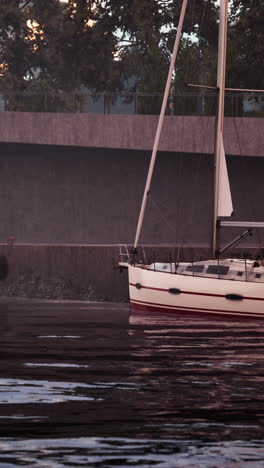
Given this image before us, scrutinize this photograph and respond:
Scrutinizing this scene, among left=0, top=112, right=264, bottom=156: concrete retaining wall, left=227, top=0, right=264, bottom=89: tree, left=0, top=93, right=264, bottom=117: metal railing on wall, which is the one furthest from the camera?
left=227, top=0, right=264, bottom=89: tree

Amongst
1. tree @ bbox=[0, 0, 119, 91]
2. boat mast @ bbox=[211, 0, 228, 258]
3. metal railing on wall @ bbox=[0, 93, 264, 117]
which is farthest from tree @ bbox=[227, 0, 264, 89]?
boat mast @ bbox=[211, 0, 228, 258]

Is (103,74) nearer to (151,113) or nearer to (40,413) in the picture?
(151,113)

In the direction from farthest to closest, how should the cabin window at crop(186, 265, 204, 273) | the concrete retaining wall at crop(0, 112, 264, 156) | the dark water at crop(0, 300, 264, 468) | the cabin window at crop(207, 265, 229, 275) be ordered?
the concrete retaining wall at crop(0, 112, 264, 156)
the cabin window at crop(186, 265, 204, 273)
the cabin window at crop(207, 265, 229, 275)
the dark water at crop(0, 300, 264, 468)

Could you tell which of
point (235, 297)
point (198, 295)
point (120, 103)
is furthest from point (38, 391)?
point (120, 103)

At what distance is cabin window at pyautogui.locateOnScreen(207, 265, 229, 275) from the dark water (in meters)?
6.03

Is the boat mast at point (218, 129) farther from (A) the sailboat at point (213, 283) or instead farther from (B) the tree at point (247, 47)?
(B) the tree at point (247, 47)

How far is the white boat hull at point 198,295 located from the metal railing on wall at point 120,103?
1694 centimetres

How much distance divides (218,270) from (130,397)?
1815 cm

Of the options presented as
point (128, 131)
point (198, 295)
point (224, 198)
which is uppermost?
point (128, 131)

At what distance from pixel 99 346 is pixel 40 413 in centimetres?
890

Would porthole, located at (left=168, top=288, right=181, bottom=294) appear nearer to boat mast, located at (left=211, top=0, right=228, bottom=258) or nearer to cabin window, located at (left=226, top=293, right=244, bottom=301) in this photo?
cabin window, located at (left=226, top=293, right=244, bottom=301)

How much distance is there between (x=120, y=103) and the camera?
2063 inches

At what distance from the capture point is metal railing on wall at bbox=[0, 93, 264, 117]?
5009cm

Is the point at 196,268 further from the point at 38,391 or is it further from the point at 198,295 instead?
the point at 38,391
